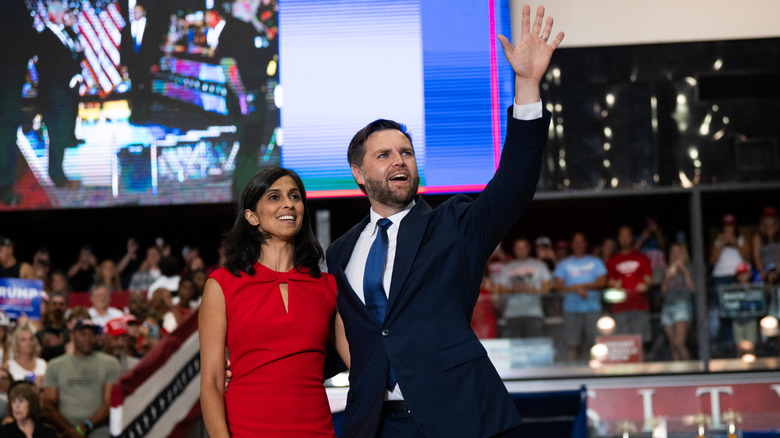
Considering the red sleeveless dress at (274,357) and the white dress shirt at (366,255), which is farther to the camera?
the white dress shirt at (366,255)

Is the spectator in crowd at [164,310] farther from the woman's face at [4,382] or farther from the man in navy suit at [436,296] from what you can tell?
the man in navy suit at [436,296]

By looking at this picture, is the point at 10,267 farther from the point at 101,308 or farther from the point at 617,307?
the point at 617,307

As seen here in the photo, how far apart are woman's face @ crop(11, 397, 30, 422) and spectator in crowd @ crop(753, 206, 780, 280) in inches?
255

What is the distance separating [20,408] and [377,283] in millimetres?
4305

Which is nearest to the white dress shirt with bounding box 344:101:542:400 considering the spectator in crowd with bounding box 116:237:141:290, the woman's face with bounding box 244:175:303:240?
the woman's face with bounding box 244:175:303:240

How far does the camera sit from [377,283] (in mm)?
2883

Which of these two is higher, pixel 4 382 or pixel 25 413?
pixel 4 382

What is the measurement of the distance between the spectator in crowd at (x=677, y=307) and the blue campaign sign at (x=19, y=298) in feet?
16.9

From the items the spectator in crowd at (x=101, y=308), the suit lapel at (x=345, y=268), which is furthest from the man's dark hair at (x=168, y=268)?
the suit lapel at (x=345, y=268)

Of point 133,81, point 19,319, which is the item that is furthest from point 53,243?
point 19,319

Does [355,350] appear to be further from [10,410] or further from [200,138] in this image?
[200,138]

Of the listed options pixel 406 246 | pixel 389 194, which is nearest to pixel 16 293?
pixel 389 194

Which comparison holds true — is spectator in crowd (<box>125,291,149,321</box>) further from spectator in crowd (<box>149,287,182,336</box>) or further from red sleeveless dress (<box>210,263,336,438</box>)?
red sleeveless dress (<box>210,263,336,438</box>)

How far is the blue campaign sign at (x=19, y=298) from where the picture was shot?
7660 millimetres
